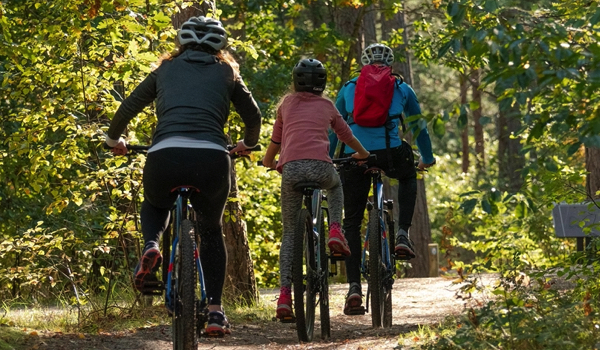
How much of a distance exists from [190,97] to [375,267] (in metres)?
2.71

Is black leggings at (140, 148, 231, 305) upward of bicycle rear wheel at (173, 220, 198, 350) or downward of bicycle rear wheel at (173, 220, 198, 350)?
upward

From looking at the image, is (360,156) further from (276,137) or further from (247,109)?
(247,109)

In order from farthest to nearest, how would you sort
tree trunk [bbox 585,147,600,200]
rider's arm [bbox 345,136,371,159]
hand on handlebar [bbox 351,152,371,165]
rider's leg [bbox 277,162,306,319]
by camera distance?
tree trunk [bbox 585,147,600,200], hand on handlebar [bbox 351,152,371,165], rider's arm [bbox 345,136,371,159], rider's leg [bbox 277,162,306,319]

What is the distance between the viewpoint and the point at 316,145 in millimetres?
6898

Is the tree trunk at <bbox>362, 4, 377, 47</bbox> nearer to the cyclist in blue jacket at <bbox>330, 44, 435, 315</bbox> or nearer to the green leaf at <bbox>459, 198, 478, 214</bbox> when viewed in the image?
the cyclist in blue jacket at <bbox>330, 44, 435, 315</bbox>

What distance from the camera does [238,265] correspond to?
393 inches

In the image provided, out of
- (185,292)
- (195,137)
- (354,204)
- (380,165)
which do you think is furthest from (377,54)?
(185,292)

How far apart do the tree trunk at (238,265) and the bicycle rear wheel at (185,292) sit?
180 inches

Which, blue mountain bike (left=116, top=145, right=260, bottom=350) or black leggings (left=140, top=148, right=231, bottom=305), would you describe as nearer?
blue mountain bike (left=116, top=145, right=260, bottom=350)

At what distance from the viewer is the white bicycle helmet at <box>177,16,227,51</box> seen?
5.64 metres

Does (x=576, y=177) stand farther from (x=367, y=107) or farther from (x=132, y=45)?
(x=132, y=45)

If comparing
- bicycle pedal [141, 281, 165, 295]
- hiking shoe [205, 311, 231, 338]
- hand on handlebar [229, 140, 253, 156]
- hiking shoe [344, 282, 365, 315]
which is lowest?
hiking shoe [205, 311, 231, 338]

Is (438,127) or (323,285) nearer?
(438,127)

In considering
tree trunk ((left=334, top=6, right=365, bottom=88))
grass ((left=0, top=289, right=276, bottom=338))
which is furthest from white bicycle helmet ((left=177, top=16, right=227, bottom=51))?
tree trunk ((left=334, top=6, right=365, bottom=88))
